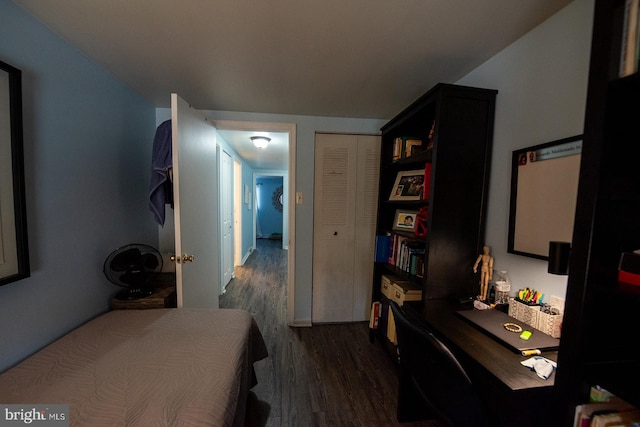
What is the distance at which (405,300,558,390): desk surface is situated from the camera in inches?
31.8

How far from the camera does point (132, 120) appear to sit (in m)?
1.91

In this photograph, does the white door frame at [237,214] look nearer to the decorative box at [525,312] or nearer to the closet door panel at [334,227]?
the closet door panel at [334,227]

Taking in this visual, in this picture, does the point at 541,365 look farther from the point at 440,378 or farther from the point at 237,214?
the point at 237,214

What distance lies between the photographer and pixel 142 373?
984 millimetres

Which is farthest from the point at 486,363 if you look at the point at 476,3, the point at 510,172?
the point at 476,3

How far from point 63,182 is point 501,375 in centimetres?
226

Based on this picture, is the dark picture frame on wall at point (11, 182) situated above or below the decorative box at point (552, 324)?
above

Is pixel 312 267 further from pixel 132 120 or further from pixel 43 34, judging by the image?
pixel 43 34

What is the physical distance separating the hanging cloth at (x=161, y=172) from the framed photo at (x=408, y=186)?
1830 millimetres

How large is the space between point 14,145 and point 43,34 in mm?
650

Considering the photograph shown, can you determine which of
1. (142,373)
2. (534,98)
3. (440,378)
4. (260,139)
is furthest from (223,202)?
(534,98)

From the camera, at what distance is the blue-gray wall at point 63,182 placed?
111 cm

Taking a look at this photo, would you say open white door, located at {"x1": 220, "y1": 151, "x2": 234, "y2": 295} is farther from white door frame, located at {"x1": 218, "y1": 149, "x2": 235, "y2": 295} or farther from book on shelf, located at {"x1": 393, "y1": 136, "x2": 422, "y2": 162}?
book on shelf, located at {"x1": 393, "y1": 136, "x2": 422, "y2": 162}

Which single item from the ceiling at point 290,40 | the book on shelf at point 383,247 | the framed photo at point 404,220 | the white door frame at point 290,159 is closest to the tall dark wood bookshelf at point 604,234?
the ceiling at point 290,40
